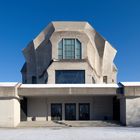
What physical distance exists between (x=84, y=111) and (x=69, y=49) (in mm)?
10403

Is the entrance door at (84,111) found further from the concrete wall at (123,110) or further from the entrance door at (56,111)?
the concrete wall at (123,110)

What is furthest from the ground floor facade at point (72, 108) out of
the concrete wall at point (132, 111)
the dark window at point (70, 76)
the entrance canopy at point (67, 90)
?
the dark window at point (70, 76)

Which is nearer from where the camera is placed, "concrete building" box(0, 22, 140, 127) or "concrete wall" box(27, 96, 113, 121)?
"concrete building" box(0, 22, 140, 127)

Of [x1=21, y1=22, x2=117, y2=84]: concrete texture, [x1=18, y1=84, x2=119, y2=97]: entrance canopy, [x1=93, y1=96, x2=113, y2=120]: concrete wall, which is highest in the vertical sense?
[x1=21, y1=22, x2=117, y2=84]: concrete texture

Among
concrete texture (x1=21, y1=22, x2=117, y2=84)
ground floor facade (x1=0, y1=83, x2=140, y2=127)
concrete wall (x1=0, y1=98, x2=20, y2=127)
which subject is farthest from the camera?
concrete texture (x1=21, y1=22, x2=117, y2=84)

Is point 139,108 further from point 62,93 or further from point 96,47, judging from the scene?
point 96,47

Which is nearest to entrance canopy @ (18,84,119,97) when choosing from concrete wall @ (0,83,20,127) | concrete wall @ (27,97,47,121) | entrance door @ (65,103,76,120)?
concrete wall @ (0,83,20,127)

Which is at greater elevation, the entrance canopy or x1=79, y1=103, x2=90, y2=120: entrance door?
the entrance canopy

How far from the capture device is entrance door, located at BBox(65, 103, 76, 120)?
34747 millimetres

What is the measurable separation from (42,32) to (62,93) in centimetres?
1823

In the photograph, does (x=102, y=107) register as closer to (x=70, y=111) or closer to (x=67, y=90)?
(x=70, y=111)

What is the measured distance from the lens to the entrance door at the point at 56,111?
3456 centimetres

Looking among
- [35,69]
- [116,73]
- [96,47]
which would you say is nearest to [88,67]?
[96,47]

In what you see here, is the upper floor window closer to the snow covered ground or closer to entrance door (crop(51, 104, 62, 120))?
entrance door (crop(51, 104, 62, 120))
